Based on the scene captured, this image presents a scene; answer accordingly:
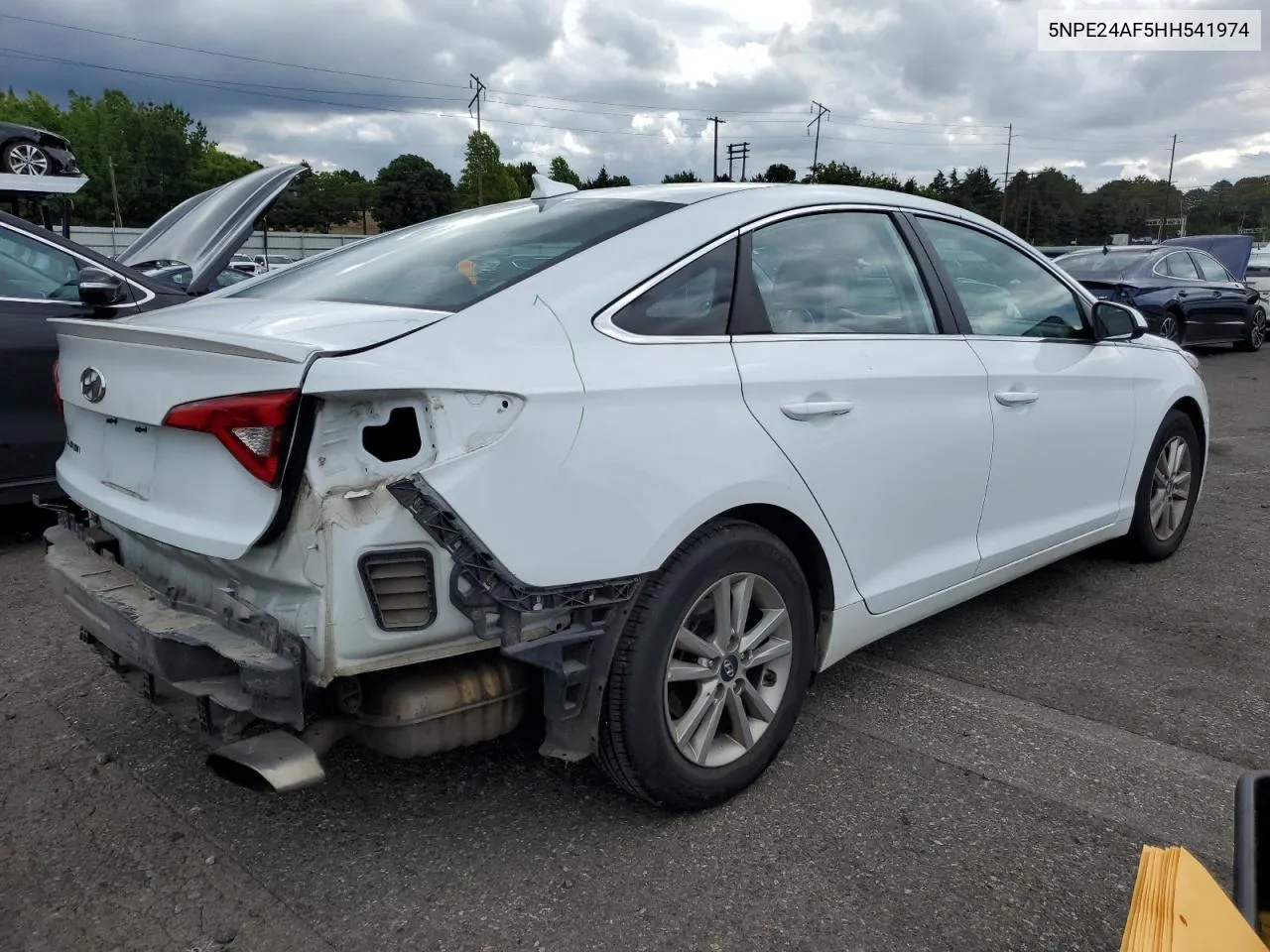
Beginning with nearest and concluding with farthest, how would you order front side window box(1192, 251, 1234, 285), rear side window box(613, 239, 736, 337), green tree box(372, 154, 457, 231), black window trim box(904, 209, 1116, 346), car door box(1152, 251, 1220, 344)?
rear side window box(613, 239, 736, 337), black window trim box(904, 209, 1116, 346), car door box(1152, 251, 1220, 344), front side window box(1192, 251, 1234, 285), green tree box(372, 154, 457, 231)

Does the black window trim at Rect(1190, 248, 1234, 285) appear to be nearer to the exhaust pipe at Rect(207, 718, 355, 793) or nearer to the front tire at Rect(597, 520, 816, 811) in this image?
the front tire at Rect(597, 520, 816, 811)

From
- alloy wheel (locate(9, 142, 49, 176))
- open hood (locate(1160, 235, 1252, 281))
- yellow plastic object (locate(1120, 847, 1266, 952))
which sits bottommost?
yellow plastic object (locate(1120, 847, 1266, 952))

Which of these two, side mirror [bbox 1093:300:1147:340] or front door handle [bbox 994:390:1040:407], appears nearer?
front door handle [bbox 994:390:1040:407]

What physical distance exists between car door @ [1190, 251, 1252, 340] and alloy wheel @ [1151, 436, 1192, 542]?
35.6 feet

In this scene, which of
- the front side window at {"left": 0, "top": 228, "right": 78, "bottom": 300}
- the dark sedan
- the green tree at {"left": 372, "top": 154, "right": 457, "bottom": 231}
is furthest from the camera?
the green tree at {"left": 372, "top": 154, "right": 457, "bottom": 231}

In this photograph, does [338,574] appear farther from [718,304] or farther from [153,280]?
[153,280]

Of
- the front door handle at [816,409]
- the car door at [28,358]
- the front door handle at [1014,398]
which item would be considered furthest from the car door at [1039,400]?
the car door at [28,358]

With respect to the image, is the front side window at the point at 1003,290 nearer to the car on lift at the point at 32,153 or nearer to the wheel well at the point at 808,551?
the wheel well at the point at 808,551

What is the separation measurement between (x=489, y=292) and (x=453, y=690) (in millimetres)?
900

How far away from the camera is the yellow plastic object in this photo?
127 centimetres

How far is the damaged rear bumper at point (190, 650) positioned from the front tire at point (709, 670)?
2.33 ft

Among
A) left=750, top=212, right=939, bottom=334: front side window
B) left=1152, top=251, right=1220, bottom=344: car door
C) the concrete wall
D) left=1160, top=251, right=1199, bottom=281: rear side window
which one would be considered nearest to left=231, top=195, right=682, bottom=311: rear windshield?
left=750, top=212, right=939, bottom=334: front side window

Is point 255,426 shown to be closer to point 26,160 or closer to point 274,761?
point 274,761

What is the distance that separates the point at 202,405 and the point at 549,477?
751 millimetres
